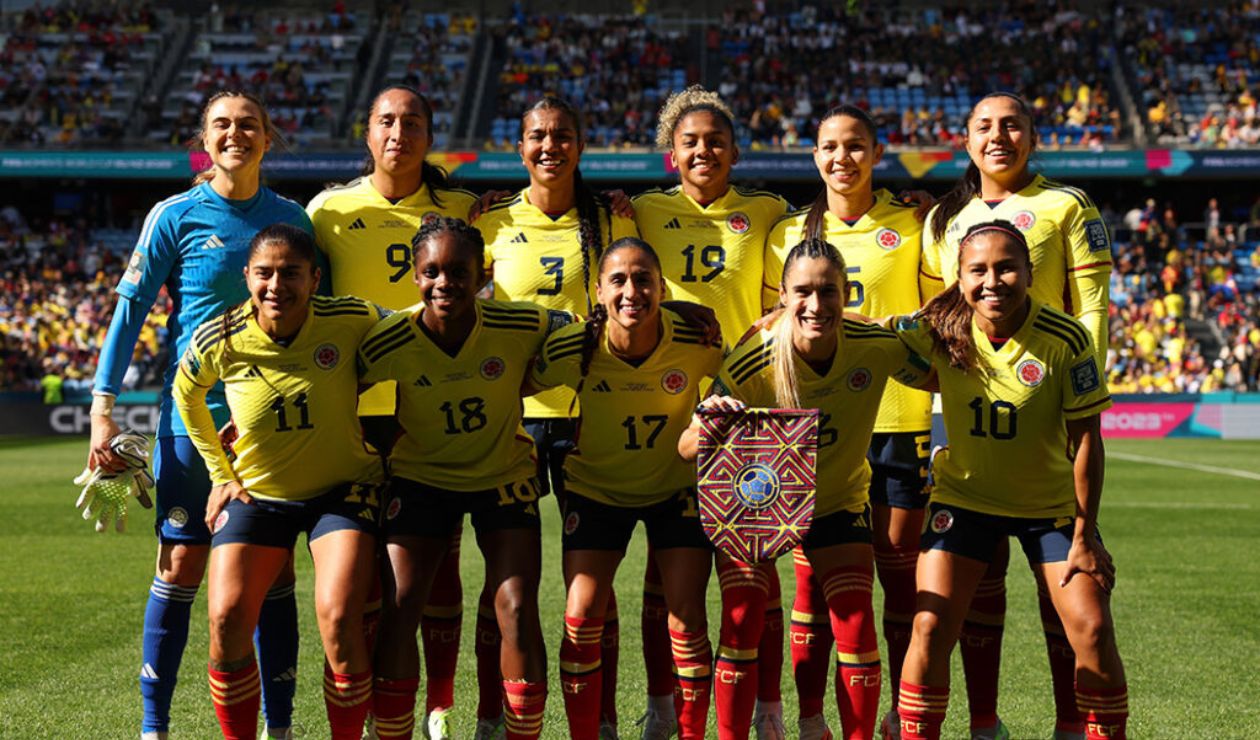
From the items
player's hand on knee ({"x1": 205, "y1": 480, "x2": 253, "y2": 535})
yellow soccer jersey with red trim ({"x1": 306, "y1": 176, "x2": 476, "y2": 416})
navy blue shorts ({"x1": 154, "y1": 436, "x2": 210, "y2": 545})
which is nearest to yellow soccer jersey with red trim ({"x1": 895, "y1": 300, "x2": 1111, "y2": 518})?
yellow soccer jersey with red trim ({"x1": 306, "y1": 176, "x2": 476, "y2": 416})

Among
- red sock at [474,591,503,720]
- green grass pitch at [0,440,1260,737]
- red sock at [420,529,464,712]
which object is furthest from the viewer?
green grass pitch at [0,440,1260,737]

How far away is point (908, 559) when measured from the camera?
16.4ft

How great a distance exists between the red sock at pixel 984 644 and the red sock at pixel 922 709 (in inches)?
23.8

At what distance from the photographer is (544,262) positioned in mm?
5074

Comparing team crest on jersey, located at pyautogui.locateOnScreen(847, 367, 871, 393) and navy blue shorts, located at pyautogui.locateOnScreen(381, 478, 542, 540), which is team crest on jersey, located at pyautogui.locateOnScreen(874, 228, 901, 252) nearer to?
team crest on jersey, located at pyautogui.locateOnScreen(847, 367, 871, 393)

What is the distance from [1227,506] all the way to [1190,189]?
2033cm

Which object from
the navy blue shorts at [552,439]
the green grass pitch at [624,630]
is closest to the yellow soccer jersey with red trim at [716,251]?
the navy blue shorts at [552,439]

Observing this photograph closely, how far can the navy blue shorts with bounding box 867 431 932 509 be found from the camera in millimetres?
4984

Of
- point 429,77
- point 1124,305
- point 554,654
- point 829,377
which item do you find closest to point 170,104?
point 429,77

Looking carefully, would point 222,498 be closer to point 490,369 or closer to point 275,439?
point 275,439

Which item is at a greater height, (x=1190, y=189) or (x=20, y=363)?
(x=1190, y=189)

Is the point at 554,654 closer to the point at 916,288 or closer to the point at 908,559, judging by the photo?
the point at 908,559

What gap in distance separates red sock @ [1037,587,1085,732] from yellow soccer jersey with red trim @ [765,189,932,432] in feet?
2.67

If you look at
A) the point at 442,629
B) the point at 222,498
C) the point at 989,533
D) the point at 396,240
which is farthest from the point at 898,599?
the point at 222,498
